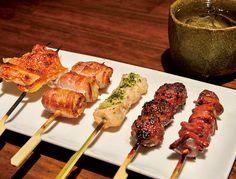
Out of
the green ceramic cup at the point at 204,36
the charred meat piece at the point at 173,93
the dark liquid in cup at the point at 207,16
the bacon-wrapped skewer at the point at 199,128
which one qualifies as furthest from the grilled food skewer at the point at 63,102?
the dark liquid in cup at the point at 207,16

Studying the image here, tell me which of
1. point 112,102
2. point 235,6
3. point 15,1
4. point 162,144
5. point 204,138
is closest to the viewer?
point 204,138

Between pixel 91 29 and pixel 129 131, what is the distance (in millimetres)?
1513

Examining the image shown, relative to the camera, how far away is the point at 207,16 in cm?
266

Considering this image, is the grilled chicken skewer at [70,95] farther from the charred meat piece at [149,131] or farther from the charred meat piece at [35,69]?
the charred meat piece at [149,131]

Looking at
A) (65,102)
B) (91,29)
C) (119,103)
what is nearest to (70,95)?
(65,102)

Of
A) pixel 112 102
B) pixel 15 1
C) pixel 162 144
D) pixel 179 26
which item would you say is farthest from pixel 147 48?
pixel 15 1

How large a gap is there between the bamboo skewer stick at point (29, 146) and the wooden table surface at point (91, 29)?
140 millimetres

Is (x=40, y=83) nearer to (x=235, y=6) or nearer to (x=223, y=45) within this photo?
(x=223, y=45)

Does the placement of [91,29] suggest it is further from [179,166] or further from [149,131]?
[179,166]

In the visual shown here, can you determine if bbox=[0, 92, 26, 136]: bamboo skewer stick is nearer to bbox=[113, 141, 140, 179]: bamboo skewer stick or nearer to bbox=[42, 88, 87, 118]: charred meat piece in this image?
A: bbox=[42, 88, 87, 118]: charred meat piece

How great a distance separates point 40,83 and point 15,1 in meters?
2.01

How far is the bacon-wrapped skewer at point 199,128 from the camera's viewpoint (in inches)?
77.4

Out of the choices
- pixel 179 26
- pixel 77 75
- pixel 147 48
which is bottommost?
pixel 147 48

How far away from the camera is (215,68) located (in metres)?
2.58
